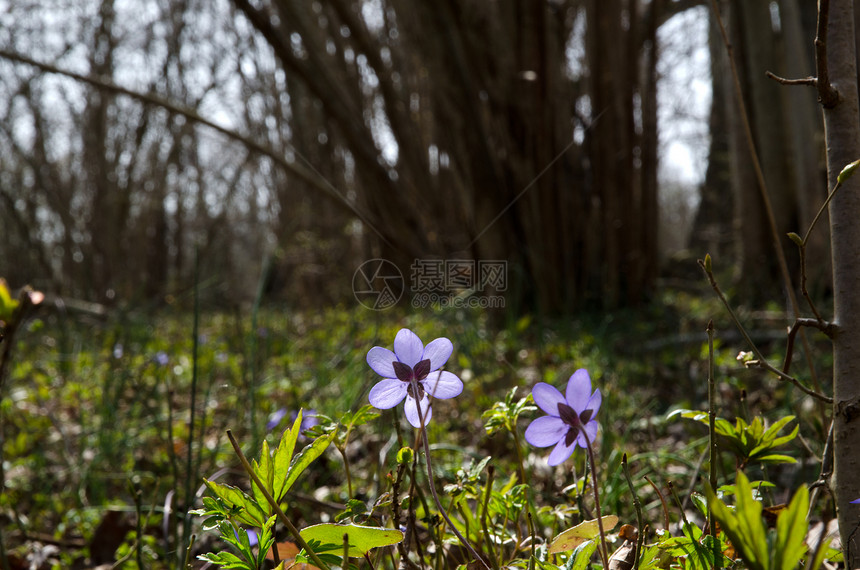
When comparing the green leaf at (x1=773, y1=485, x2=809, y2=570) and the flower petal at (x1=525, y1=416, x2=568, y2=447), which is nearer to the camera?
the green leaf at (x1=773, y1=485, x2=809, y2=570)

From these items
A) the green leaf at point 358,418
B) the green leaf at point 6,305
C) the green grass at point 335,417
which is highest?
the green leaf at point 6,305

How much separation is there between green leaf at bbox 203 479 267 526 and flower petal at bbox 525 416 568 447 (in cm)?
28

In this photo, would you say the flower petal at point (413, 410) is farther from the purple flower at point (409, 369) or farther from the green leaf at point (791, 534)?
the green leaf at point (791, 534)

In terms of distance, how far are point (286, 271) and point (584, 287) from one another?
569 centimetres

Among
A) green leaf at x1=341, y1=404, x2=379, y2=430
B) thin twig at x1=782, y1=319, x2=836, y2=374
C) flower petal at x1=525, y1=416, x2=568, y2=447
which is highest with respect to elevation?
thin twig at x1=782, y1=319, x2=836, y2=374

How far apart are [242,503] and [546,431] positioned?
1.04ft

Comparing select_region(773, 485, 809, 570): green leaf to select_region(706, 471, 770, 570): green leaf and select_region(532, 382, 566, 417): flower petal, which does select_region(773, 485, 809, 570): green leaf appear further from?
select_region(532, 382, 566, 417): flower petal

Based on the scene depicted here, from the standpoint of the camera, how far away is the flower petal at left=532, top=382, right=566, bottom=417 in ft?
1.99

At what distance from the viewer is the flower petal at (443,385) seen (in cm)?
62

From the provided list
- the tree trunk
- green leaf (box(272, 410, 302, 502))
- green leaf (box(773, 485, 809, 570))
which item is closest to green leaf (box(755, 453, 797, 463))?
the tree trunk

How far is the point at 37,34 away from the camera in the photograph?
9.00m

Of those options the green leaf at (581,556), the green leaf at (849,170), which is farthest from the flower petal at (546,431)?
the green leaf at (849,170)

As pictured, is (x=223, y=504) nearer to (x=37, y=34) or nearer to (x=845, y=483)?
(x=845, y=483)
